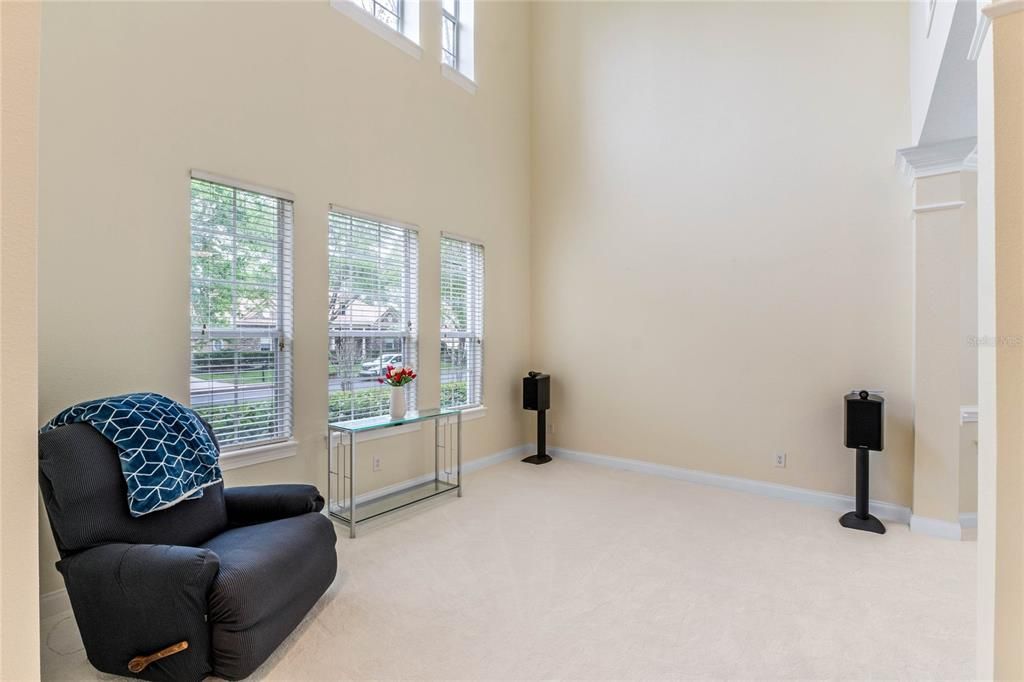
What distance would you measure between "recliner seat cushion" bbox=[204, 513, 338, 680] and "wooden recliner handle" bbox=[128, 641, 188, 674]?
101 mm

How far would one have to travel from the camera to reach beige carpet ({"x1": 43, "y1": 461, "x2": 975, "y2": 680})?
2.06 m

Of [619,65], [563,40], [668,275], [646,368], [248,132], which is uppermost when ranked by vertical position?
[563,40]

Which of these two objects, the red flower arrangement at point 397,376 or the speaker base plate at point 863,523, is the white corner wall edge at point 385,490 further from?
the speaker base plate at point 863,523

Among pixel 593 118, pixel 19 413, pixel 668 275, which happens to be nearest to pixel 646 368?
pixel 668 275

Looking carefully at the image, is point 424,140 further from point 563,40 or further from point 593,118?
point 563,40

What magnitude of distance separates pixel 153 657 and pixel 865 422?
409cm

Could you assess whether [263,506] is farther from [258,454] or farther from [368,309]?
[368,309]

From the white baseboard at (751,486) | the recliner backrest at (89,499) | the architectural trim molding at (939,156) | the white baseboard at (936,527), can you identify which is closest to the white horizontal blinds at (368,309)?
the recliner backrest at (89,499)

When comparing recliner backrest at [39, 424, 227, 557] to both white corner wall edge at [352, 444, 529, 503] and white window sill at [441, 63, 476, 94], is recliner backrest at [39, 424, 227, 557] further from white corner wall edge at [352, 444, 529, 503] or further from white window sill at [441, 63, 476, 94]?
white window sill at [441, 63, 476, 94]

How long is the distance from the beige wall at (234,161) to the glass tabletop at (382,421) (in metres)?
0.20

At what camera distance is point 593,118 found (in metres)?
5.16

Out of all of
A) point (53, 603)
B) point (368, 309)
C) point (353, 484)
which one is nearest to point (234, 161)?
point (368, 309)

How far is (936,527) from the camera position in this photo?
3.39 m

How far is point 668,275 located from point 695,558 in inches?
101
